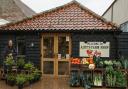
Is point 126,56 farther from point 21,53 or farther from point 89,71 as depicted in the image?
point 21,53

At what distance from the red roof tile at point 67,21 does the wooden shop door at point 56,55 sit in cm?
57

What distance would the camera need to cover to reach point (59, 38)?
1961 centimetres

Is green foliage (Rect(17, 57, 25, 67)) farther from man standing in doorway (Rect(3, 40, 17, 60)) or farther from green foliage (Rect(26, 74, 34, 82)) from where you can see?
green foliage (Rect(26, 74, 34, 82))

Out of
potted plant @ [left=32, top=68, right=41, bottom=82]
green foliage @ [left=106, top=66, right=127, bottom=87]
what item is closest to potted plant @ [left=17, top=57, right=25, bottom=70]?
potted plant @ [left=32, top=68, right=41, bottom=82]

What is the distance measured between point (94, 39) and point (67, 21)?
76.6 inches

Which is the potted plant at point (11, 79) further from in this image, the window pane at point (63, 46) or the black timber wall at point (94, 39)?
the black timber wall at point (94, 39)

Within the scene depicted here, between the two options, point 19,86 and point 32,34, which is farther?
point 32,34

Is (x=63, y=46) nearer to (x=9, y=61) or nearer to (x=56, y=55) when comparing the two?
(x=56, y=55)

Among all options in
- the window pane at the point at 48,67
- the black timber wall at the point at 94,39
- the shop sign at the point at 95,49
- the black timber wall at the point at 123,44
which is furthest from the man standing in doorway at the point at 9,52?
the black timber wall at the point at 123,44

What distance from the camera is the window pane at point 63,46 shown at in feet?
64.2

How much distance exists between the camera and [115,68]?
16719 millimetres

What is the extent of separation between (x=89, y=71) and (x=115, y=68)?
4.01 feet

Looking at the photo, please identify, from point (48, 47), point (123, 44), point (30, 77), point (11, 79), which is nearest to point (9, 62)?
point (11, 79)

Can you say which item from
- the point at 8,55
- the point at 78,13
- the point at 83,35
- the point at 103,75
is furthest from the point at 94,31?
the point at 8,55
